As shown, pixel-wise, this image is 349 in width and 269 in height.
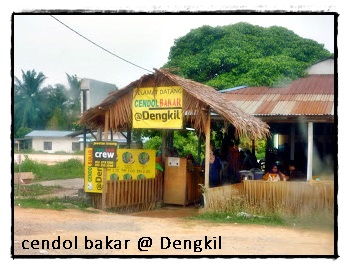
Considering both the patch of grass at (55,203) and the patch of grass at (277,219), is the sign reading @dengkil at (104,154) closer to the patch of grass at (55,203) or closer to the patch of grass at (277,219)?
the patch of grass at (55,203)

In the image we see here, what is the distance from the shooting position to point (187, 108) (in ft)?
38.7

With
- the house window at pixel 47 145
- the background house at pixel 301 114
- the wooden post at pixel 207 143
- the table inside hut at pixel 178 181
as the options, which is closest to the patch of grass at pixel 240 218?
the wooden post at pixel 207 143

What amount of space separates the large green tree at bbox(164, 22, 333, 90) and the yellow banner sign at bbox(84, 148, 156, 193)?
9.78 metres

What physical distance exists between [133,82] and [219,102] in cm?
215

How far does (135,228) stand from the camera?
32.7 ft

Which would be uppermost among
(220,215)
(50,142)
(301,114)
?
(301,114)

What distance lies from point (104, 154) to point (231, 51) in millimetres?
14248

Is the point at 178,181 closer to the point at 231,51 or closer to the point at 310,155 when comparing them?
the point at 310,155

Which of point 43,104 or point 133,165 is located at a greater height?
point 43,104

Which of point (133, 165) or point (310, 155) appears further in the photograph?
point (133, 165)

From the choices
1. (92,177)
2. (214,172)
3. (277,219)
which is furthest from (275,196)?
(92,177)

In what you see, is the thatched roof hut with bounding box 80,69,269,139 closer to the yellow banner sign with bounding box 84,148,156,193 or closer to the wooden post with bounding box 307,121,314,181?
the yellow banner sign with bounding box 84,148,156,193

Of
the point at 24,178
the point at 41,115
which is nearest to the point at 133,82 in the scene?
the point at 24,178

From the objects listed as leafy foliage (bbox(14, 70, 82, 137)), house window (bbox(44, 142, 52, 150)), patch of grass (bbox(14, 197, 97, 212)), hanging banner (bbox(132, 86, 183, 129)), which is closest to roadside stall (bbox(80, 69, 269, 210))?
hanging banner (bbox(132, 86, 183, 129))
